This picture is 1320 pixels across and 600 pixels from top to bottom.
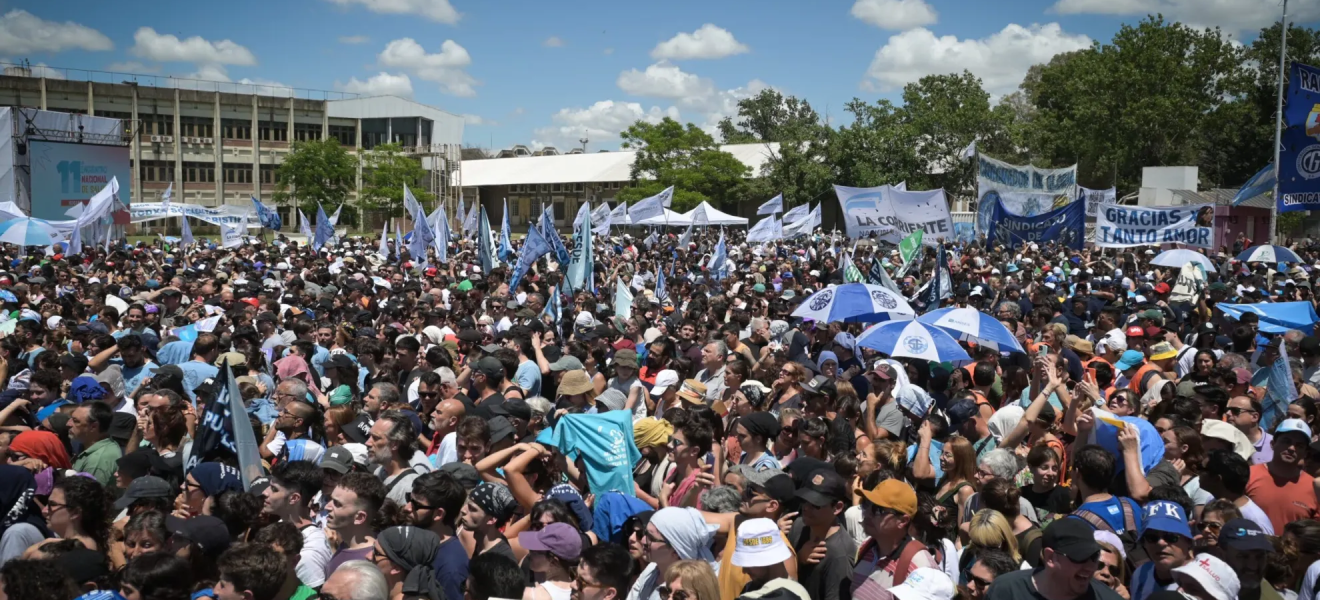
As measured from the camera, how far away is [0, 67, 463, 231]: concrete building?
65625 mm

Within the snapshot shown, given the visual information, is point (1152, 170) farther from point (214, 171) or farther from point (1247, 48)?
point (214, 171)

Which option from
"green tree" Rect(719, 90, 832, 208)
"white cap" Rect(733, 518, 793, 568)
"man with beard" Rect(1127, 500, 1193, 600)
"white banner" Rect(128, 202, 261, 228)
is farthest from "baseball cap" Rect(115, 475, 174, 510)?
"green tree" Rect(719, 90, 832, 208)

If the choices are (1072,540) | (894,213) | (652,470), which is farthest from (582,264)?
(1072,540)

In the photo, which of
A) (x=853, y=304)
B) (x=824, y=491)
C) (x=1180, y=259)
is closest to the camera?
(x=824, y=491)

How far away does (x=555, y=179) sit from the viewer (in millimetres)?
72750

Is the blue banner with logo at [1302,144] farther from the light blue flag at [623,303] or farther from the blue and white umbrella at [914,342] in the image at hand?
the light blue flag at [623,303]

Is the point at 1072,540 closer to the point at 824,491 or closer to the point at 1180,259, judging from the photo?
the point at 824,491

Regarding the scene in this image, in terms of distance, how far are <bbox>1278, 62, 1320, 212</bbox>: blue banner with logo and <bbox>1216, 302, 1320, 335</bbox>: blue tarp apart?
5586mm

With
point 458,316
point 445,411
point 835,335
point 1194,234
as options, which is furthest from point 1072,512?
point 1194,234

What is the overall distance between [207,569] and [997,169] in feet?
74.6

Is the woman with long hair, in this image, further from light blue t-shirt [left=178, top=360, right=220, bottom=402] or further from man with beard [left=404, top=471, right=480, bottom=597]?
light blue t-shirt [left=178, top=360, right=220, bottom=402]

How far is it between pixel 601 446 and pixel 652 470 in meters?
0.54

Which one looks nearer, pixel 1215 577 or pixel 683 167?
pixel 1215 577

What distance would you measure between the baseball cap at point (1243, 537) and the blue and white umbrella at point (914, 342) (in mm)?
3915
